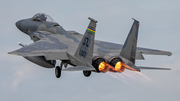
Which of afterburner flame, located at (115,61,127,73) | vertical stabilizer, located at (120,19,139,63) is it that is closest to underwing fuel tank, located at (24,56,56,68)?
afterburner flame, located at (115,61,127,73)

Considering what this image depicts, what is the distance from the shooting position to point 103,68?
69.5 ft

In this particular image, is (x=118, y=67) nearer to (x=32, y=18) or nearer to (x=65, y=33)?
(x=65, y=33)

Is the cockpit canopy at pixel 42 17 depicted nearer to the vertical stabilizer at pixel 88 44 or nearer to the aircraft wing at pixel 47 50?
the aircraft wing at pixel 47 50

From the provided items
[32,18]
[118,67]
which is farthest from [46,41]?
[118,67]

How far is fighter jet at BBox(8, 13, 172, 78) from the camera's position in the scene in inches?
800

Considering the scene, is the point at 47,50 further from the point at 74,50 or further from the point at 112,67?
the point at 112,67

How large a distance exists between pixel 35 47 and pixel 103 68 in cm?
562

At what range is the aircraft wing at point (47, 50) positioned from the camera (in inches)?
893

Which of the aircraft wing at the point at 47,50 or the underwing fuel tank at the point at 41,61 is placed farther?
the underwing fuel tank at the point at 41,61

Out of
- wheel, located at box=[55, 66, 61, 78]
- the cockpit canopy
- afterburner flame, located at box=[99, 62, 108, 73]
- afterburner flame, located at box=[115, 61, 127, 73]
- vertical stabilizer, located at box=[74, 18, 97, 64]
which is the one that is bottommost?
wheel, located at box=[55, 66, 61, 78]

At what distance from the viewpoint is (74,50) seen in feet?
78.6

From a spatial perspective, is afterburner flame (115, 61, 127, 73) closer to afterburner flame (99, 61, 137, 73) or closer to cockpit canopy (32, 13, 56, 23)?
afterburner flame (99, 61, 137, 73)

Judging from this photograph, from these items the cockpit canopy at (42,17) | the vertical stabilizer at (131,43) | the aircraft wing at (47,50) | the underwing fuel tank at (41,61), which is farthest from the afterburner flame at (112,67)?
the cockpit canopy at (42,17)

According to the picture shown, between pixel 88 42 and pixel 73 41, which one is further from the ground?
pixel 88 42
